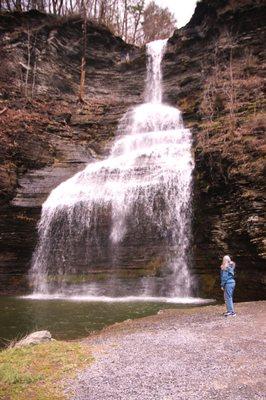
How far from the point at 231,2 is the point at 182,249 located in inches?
984

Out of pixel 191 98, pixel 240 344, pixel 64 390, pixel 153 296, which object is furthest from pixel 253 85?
pixel 64 390

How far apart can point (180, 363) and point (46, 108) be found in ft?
93.5

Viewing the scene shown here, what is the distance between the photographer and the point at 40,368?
20.9 ft

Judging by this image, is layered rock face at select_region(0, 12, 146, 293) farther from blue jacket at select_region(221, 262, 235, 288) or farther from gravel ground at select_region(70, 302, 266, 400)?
gravel ground at select_region(70, 302, 266, 400)

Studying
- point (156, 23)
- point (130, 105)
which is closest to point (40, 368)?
point (130, 105)

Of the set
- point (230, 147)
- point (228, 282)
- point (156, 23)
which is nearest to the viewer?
point (228, 282)

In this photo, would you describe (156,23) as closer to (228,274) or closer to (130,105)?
(130,105)

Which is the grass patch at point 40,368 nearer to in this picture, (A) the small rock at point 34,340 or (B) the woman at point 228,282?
(A) the small rock at point 34,340

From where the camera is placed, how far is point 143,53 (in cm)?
3897

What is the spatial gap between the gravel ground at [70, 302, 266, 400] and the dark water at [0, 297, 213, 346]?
1978mm

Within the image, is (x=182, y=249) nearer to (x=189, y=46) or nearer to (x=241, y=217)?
(x=241, y=217)

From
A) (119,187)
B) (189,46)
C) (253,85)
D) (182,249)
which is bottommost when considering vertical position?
(182,249)

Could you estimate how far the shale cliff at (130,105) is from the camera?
1677 centimetres

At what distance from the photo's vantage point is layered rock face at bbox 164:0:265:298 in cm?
1548
